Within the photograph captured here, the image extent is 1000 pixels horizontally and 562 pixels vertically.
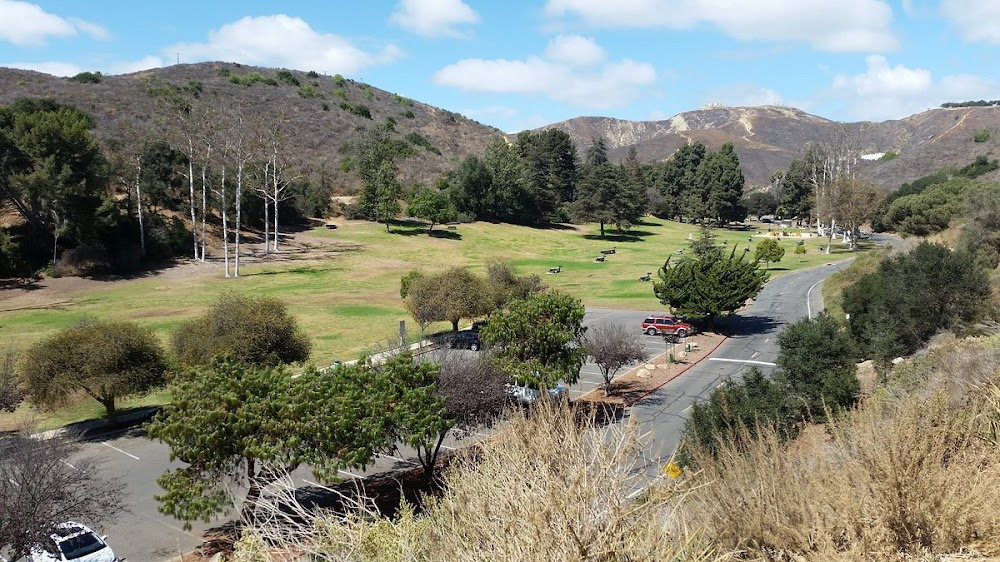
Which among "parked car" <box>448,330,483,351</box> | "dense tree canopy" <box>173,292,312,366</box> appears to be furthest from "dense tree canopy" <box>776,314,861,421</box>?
"dense tree canopy" <box>173,292,312,366</box>

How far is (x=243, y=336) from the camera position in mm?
24859

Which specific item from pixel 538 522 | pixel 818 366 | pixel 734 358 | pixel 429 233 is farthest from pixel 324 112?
pixel 538 522

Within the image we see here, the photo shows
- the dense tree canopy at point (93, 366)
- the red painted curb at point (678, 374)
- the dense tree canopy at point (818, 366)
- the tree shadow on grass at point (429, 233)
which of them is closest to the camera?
the dense tree canopy at point (818, 366)

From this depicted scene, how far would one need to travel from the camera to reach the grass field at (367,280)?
4194cm

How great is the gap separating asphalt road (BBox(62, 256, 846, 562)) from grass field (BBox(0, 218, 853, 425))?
6173mm

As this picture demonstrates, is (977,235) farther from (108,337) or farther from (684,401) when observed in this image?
(108,337)

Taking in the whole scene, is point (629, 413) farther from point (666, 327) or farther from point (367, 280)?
point (367, 280)

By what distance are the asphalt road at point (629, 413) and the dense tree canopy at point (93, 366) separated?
2.13 m

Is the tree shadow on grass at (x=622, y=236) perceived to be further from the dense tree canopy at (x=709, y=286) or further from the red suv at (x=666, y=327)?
the red suv at (x=666, y=327)

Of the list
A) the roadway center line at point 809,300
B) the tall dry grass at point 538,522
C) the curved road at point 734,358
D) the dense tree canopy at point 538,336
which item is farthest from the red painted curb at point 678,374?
the tall dry grass at point 538,522

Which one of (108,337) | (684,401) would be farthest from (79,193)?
(684,401)

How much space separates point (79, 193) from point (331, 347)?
3455cm

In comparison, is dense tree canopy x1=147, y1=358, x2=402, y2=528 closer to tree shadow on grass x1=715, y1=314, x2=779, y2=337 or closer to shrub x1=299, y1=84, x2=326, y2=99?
tree shadow on grass x1=715, y1=314, x2=779, y2=337

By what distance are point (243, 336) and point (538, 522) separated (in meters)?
21.6
